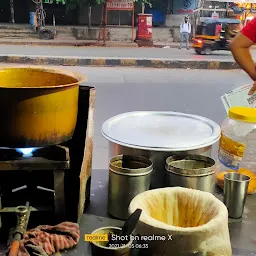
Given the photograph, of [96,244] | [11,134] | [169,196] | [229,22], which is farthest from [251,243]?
[229,22]

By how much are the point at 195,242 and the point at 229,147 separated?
0.98m

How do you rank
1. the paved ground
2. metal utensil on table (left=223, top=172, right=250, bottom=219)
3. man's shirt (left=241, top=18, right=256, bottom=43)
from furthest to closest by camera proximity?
1. the paved ground
2. man's shirt (left=241, top=18, right=256, bottom=43)
3. metal utensil on table (left=223, top=172, right=250, bottom=219)

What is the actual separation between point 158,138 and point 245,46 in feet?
3.09

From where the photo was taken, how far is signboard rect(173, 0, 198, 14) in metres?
20.4

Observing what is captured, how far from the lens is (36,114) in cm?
194

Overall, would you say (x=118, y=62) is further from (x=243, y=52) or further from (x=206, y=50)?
(x=243, y=52)

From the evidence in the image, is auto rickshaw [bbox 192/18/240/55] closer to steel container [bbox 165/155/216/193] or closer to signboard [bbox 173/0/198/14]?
signboard [bbox 173/0/198/14]

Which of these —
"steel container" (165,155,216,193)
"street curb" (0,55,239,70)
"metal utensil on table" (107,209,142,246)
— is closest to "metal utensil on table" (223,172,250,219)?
"steel container" (165,155,216,193)

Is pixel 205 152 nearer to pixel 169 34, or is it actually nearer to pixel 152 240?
pixel 152 240

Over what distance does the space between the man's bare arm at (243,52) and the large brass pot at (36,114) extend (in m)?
1.24

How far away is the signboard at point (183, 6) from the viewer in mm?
20416

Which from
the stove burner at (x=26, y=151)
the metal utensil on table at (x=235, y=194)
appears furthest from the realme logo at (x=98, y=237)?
the metal utensil on table at (x=235, y=194)

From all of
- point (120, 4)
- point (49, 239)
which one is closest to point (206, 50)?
point (120, 4)

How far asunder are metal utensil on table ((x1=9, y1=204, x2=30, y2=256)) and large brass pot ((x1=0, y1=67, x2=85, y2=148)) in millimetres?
290
